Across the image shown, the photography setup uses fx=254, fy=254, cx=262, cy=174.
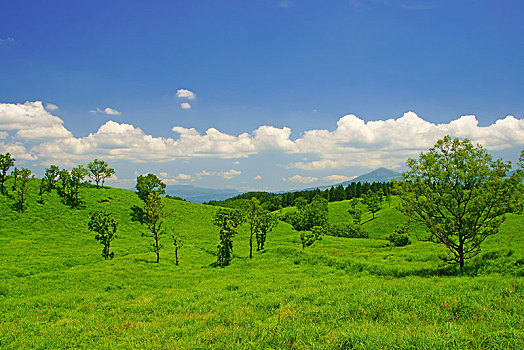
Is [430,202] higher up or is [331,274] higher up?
[430,202]

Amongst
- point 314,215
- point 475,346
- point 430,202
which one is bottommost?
point 314,215

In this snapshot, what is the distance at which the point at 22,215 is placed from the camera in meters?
56.3

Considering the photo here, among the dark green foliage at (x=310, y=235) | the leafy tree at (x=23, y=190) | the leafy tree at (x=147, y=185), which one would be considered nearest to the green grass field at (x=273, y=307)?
the dark green foliage at (x=310, y=235)

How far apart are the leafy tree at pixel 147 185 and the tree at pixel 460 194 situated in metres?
74.1

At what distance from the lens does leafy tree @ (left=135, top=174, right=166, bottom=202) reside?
262ft

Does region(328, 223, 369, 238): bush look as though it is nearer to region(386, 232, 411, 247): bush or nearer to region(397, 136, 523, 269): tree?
region(386, 232, 411, 247): bush

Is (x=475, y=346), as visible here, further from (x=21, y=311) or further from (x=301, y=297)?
(x=21, y=311)

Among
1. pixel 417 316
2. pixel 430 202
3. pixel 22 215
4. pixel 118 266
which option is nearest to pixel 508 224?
pixel 430 202

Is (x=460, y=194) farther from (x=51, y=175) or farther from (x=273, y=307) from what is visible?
(x=51, y=175)

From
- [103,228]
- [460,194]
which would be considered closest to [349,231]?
[460,194]

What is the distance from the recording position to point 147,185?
80.6 meters

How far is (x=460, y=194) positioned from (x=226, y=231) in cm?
2599

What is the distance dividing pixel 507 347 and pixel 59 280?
31.4 m

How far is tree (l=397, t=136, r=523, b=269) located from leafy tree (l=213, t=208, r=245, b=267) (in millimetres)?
22568
